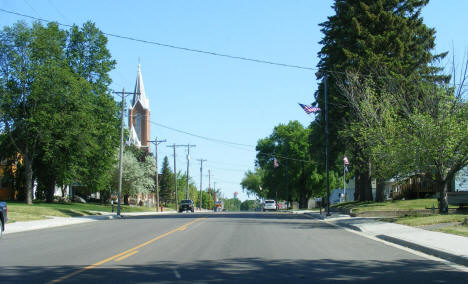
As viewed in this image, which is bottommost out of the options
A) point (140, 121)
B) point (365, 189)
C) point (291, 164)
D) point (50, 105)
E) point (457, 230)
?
point (457, 230)

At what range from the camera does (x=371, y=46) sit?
132ft

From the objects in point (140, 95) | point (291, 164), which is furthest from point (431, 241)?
point (140, 95)

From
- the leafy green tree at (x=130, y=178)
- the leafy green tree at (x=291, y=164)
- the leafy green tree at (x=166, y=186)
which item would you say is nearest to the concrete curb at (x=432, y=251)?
the leafy green tree at (x=130, y=178)

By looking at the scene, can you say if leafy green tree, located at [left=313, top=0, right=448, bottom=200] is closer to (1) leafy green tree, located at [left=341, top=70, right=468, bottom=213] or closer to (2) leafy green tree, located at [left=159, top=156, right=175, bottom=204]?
(1) leafy green tree, located at [left=341, top=70, right=468, bottom=213]

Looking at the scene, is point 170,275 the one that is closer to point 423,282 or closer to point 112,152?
point 423,282

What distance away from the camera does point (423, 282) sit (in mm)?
9180

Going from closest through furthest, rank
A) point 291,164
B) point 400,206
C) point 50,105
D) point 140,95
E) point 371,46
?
point 400,206 → point 371,46 → point 50,105 → point 291,164 → point 140,95

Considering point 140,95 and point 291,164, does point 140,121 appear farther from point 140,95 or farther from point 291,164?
point 291,164

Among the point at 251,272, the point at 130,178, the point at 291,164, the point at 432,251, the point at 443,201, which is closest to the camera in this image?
the point at 251,272

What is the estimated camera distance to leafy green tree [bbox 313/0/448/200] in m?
39.4

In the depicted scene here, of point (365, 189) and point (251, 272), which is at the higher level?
point (365, 189)

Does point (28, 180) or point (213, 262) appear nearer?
point (213, 262)

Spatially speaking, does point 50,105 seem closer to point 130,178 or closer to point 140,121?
point 130,178

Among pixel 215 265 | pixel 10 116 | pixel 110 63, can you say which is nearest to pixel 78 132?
pixel 10 116
